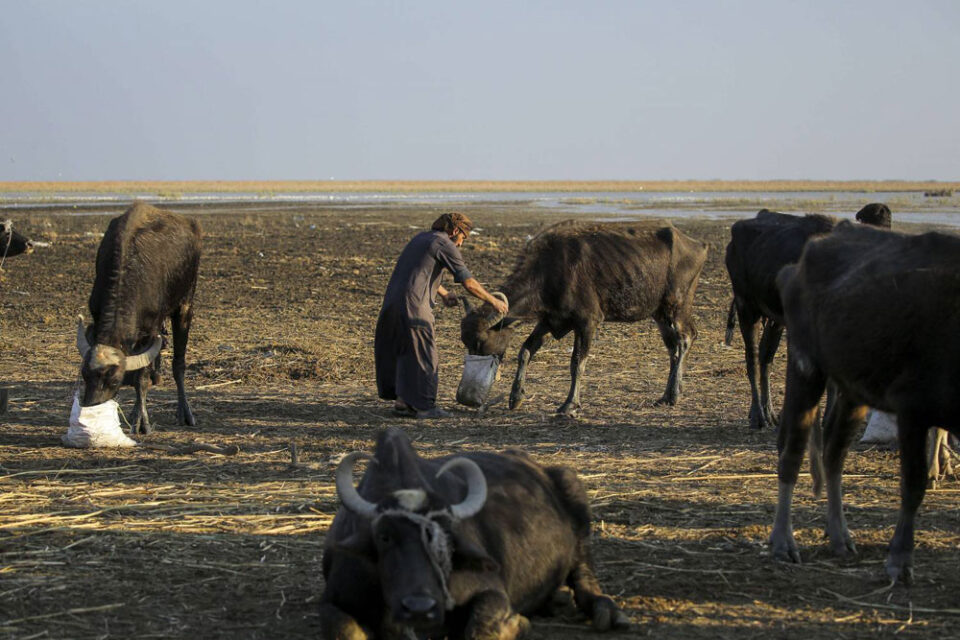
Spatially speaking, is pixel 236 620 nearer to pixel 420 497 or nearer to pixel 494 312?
pixel 420 497

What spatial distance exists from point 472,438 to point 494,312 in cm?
234

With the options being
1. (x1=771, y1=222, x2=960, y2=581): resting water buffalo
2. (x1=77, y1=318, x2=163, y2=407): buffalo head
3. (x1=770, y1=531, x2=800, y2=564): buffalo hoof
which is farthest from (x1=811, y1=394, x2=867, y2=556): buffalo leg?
(x1=77, y1=318, x2=163, y2=407): buffalo head

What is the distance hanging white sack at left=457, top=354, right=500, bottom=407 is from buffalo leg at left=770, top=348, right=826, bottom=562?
18.1 ft

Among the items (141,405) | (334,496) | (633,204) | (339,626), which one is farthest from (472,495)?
(633,204)

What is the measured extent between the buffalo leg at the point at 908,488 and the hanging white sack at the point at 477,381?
6.47m

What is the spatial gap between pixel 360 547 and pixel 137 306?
7.38 metres

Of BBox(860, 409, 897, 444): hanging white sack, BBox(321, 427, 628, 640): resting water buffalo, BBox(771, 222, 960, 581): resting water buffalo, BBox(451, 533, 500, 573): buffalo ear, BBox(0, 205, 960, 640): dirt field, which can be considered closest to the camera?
BBox(321, 427, 628, 640): resting water buffalo

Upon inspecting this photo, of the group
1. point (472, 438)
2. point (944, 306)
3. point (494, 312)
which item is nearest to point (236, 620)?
point (944, 306)

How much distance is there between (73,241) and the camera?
1264 inches

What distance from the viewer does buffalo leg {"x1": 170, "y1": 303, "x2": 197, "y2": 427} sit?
12039 mm

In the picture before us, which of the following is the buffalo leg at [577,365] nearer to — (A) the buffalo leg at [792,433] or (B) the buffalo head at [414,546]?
(A) the buffalo leg at [792,433]

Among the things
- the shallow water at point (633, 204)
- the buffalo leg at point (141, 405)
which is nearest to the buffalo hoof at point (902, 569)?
the buffalo leg at point (141, 405)

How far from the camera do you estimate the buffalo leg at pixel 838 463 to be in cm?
730

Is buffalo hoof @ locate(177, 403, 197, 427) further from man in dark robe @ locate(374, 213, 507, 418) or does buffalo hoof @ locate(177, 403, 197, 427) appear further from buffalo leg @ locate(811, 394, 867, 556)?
buffalo leg @ locate(811, 394, 867, 556)
